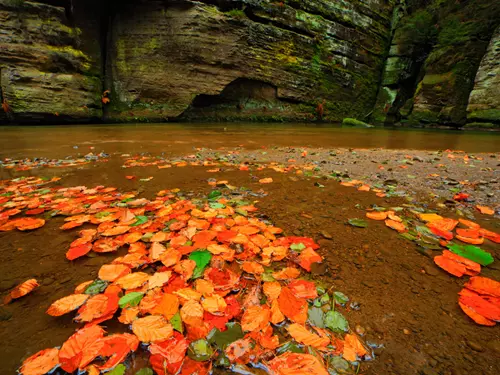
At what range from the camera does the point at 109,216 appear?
1454 mm

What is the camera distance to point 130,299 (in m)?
0.83

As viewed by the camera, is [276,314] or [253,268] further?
[253,268]

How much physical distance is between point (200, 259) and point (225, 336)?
39cm

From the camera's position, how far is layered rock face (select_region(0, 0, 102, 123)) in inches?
292

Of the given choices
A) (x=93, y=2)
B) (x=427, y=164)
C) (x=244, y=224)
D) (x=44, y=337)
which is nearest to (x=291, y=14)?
(x=93, y=2)

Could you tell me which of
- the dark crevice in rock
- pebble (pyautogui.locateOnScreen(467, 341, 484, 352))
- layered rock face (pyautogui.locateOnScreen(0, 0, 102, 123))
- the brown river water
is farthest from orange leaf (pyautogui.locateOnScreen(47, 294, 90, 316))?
the dark crevice in rock

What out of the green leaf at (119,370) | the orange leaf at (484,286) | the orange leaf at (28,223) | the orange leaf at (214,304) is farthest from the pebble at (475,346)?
the orange leaf at (28,223)

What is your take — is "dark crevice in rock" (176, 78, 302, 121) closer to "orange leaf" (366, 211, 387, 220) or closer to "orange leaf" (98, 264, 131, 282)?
"orange leaf" (366, 211, 387, 220)

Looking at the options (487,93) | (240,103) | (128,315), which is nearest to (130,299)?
(128,315)

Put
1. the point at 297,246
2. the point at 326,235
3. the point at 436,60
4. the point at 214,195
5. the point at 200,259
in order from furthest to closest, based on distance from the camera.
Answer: the point at 436,60 < the point at 214,195 < the point at 326,235 < the point at 297,246 < the point at 200,259

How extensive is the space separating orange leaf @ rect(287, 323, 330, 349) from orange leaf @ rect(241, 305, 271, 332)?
0.26ft

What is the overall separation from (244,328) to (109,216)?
3.78 feet

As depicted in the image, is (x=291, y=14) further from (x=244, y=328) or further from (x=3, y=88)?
(x=244, y=328)

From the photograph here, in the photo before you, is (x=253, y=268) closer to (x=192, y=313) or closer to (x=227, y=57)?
(x=192, y=313)
